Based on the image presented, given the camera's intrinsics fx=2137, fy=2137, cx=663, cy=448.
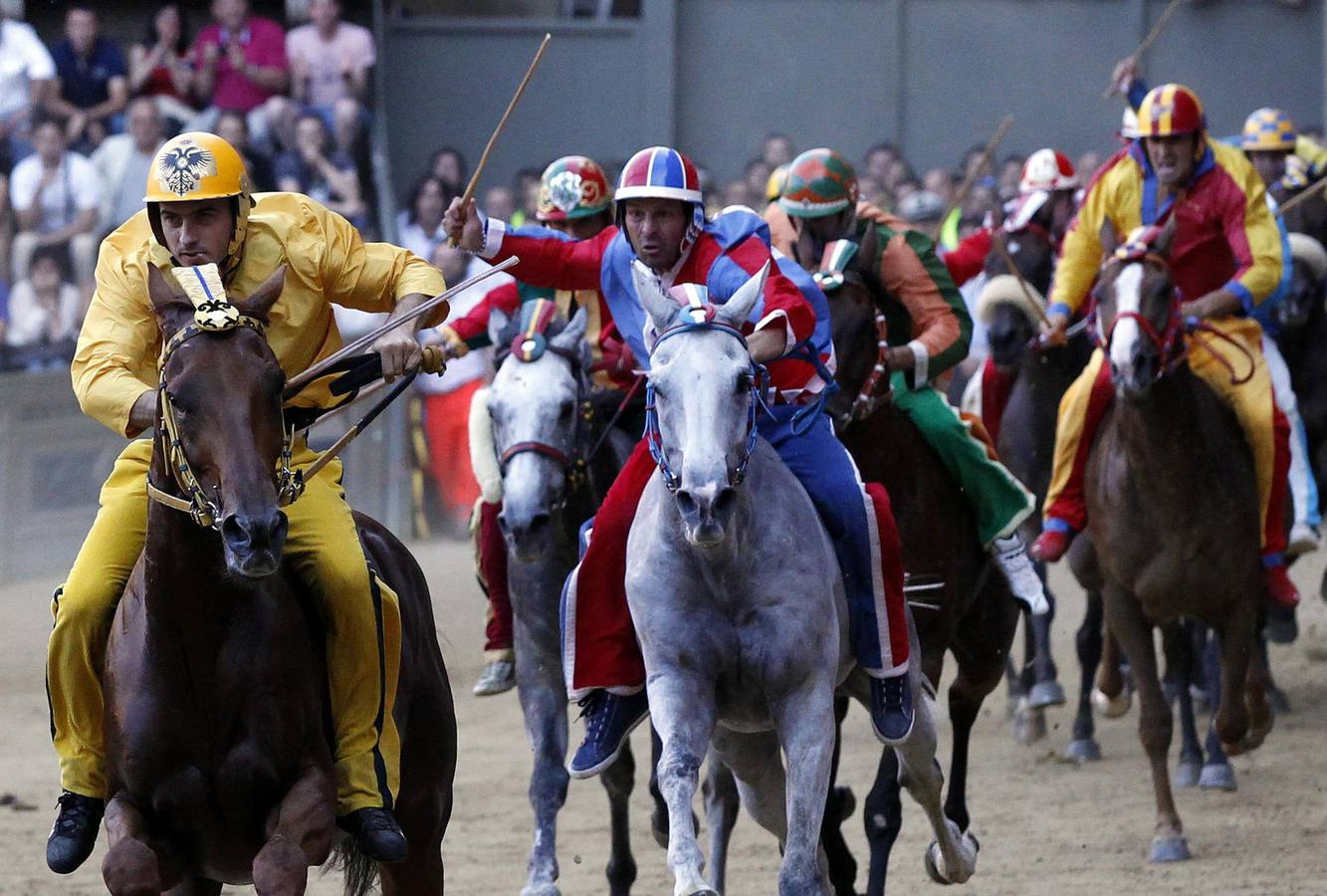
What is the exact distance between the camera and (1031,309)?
444 inches

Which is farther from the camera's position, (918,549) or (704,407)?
(918,549)

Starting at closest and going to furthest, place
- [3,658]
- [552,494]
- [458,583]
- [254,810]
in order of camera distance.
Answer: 1. [254,810]
2. [552,494]
3. [3,658]
4. [458,583]

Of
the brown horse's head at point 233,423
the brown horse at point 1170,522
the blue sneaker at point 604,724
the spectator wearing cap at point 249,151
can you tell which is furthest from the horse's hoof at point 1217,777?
the spectator wearing cap at point 249,151

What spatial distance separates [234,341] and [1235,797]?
6102 millimetres

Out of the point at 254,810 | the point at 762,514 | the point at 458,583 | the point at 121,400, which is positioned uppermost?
the point at 121,400

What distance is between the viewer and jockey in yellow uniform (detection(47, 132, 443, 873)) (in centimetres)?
538

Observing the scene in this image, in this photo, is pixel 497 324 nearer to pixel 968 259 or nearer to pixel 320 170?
pixel 968 259

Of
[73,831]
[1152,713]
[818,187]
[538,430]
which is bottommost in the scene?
[1152,713]

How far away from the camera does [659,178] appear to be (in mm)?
6316

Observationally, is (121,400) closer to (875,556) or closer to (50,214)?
(875,556)

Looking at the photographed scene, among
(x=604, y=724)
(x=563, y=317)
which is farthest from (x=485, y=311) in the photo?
(x=604, y=724)

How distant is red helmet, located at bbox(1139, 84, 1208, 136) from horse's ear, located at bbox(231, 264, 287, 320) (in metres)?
5.17

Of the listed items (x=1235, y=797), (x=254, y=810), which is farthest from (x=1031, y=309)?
(x=254, y=810)

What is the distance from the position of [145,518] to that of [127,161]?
10.8 metres
